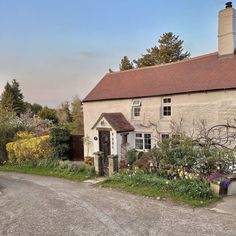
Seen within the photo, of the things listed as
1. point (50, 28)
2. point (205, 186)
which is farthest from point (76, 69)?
point (205, 186)

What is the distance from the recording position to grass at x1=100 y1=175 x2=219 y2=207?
9352 millimetres

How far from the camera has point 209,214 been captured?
8141 mm

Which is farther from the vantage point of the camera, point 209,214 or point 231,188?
point 231,188

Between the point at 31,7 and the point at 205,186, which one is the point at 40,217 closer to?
the point at 205,186

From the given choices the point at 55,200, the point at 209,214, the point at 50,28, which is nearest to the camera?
the point at 209,214

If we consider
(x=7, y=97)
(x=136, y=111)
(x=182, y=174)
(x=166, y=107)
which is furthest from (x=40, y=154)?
(x=7, y=97)

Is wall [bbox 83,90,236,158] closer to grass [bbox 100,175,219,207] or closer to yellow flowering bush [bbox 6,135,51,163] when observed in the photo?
yellow flowering bush [bbox 6,135,51,163]

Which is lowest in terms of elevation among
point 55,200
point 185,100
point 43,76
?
point 55,200

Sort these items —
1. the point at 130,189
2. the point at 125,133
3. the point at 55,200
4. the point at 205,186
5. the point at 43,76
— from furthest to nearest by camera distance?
the point at 43,76, the point at 125,133, the point at 130,189, the point at 55,200, the point at 205,186

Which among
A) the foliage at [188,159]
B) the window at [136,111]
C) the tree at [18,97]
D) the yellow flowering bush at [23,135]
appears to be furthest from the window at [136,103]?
the tree at [18,97]

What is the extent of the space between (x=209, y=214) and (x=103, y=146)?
43.0 feet

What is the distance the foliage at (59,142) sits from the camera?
2105 cm

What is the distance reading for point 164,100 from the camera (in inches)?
723

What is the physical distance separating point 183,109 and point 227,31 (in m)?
6.05
